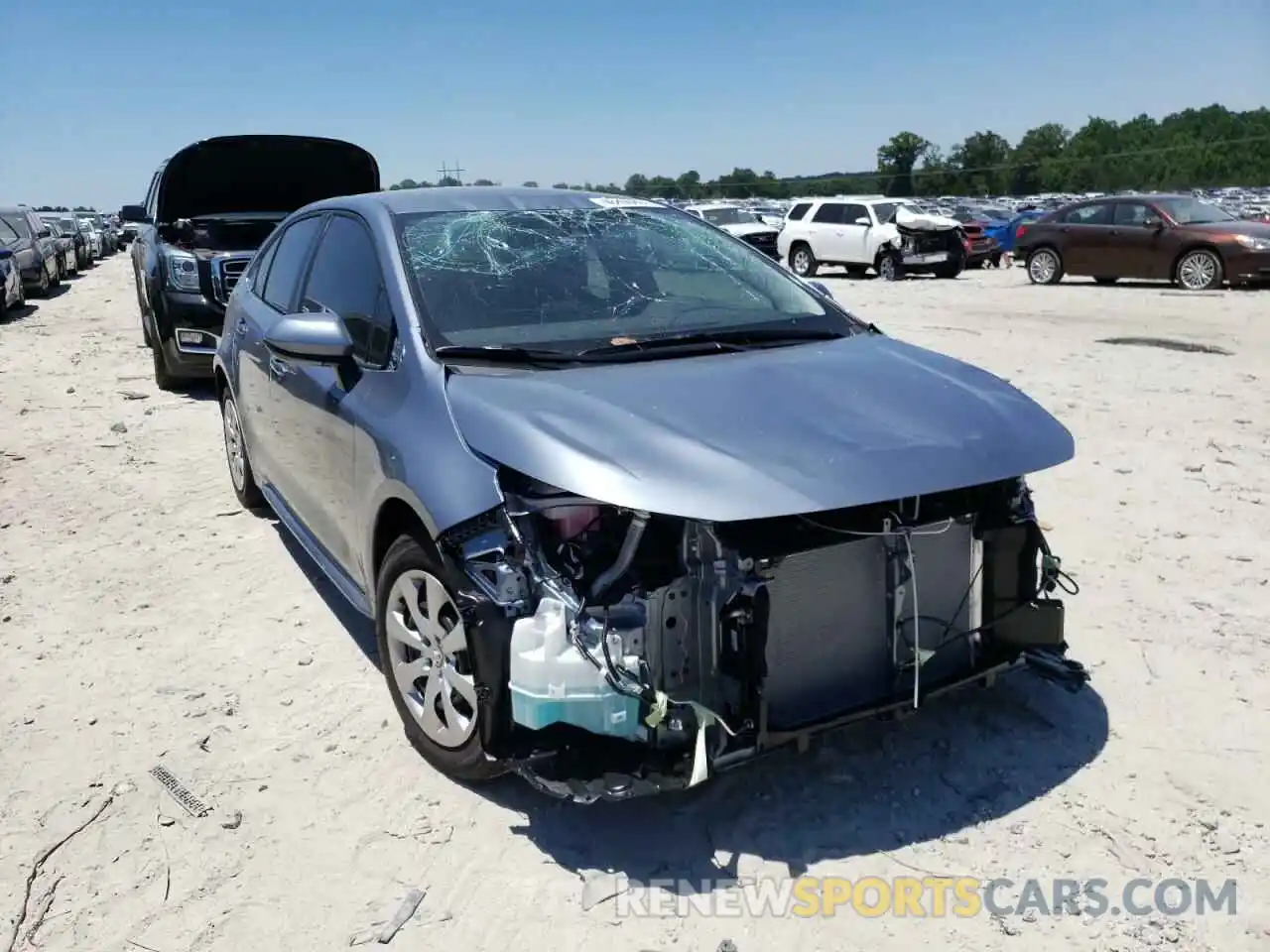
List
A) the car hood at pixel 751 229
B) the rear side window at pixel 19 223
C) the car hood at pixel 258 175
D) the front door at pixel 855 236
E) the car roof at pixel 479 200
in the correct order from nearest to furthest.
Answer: the car roof at pixel 479 200, the car hood at pixel 258 175, the rear side window at pixel 19 223, the front door at pixel 855 236, the car hood at pixel 751 229

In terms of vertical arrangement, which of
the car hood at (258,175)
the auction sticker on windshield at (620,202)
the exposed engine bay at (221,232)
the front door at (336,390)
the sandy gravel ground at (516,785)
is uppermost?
the car hood at (258,175)

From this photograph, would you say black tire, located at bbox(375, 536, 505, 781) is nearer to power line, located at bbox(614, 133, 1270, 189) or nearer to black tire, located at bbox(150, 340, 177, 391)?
black tire, located at bbox(150, 340, 177, 391)

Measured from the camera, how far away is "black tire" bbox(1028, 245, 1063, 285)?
19234 millimetres

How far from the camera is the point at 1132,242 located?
17.9 m

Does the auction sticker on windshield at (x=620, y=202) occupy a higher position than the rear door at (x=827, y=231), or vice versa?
the auction sticker on windshield at (x=620, y=202)

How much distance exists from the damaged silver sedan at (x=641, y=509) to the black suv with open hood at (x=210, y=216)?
5870 mm

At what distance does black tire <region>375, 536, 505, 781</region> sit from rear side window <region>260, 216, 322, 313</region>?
187 cm

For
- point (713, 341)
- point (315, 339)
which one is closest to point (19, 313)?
point (315, 339)

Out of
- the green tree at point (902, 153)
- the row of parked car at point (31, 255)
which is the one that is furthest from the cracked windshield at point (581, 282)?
the green tree at point (902, 153)

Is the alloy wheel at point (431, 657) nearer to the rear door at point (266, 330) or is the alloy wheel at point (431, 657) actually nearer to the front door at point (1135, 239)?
the rear door at point (266, 330)

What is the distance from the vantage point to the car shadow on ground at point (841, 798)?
2896 millimetres

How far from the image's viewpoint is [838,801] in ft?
10.2

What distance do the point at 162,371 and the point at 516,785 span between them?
7949 mm

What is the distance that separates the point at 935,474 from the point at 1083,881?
3.68ft
